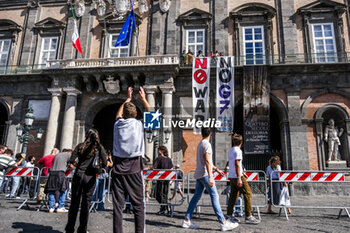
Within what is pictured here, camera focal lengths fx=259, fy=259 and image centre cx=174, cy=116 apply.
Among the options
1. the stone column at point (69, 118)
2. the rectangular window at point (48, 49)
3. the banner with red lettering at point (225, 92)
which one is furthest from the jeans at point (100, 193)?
the rectangular window at point (48, 49)

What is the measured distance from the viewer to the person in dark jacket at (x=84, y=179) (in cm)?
Result: 432

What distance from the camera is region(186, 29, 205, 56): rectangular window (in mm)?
17859

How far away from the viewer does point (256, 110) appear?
51.1 ft

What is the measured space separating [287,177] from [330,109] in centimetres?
1067

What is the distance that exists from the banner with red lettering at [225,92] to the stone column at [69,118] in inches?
361

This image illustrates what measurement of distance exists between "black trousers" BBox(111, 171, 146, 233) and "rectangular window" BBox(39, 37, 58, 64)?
59.8 feet

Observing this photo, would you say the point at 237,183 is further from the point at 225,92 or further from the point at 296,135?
the point at 296,135

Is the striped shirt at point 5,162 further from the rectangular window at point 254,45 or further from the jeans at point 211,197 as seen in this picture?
the rectangular window at point 254,45

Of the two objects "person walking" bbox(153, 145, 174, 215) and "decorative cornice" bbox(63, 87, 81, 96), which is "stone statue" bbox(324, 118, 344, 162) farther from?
"decorative cornice" bbox(63, 87, 81, 96)

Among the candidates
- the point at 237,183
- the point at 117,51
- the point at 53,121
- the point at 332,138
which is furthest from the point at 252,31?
the point at 237,183

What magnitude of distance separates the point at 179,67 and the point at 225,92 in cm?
336

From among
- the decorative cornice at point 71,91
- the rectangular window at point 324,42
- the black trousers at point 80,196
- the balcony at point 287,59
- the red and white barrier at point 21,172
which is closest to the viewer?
the black trousers at point 80,196

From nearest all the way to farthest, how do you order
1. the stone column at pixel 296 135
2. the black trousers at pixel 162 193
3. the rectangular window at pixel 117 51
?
the black trousers at pixel 162 193, the stone column at pixel 296 135, the rectangular window at pixel 117 51

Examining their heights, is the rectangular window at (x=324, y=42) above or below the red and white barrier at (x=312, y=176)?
above
